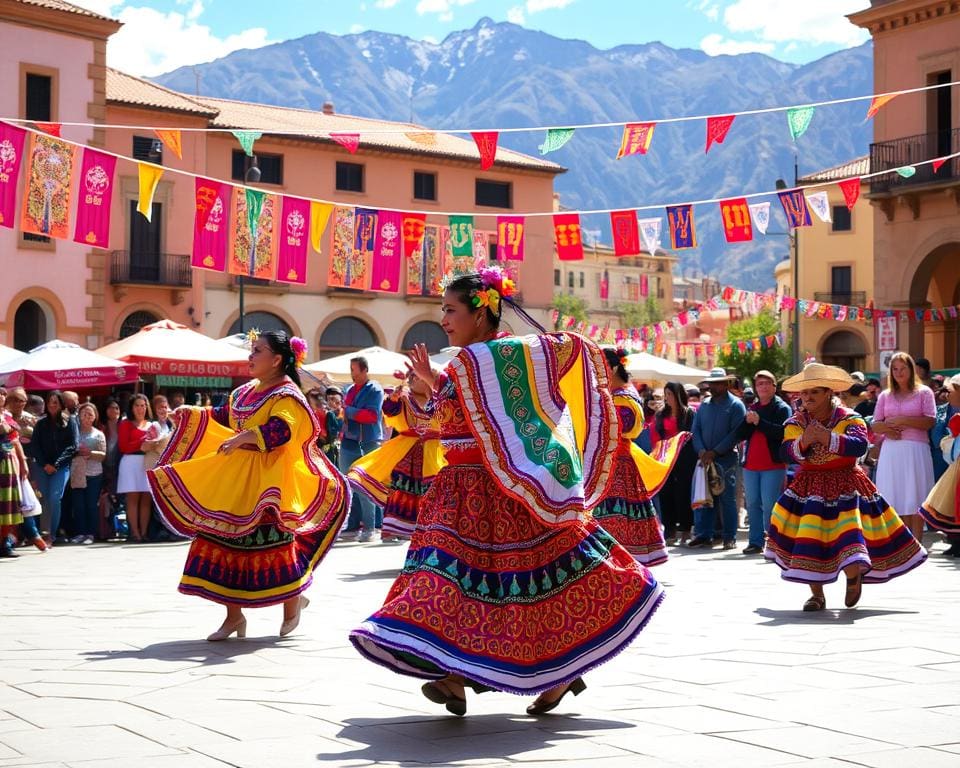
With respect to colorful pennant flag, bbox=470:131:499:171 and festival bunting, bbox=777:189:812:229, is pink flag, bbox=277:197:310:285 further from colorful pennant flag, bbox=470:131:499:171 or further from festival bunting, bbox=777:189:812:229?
festival bunting, bbox=777:189:812:229

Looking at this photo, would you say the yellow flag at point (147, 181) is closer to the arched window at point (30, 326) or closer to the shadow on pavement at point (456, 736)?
the shadow on pavement at point (456, 736)

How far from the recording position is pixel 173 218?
43.1 m

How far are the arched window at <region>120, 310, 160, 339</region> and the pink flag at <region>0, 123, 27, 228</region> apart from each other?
26403 millimetres

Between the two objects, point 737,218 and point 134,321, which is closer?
point 737,218

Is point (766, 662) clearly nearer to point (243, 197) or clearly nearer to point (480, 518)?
point (480, 518)

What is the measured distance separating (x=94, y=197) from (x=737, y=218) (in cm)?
849

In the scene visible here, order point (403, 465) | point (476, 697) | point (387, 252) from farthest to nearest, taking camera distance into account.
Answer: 1. point (387, 252)
2. point (403, 465)
3. point (476, 697)

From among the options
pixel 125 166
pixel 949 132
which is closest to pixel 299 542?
pixel 949 132

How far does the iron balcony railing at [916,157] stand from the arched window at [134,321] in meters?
20.1

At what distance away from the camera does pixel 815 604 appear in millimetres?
9227

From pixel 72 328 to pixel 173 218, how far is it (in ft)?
20.0

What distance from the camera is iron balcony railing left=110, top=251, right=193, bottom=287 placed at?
41.3 m

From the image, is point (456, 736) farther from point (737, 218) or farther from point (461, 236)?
point (461, 236)

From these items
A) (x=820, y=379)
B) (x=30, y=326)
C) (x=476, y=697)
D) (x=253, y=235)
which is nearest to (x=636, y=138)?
(x=253, y=235)
